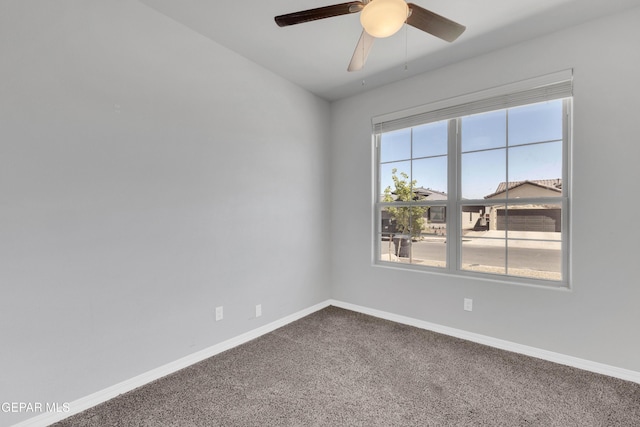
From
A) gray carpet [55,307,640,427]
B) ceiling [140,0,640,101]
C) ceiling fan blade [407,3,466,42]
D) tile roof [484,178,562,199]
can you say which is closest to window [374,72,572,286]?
tile roof [484,178,562,199]

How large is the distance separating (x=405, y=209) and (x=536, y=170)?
1219 mm

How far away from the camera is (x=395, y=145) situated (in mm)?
3256

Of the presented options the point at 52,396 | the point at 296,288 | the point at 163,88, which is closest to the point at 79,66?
the point at 163,88

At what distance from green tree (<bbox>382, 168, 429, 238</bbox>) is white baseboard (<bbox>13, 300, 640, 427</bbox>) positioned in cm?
97

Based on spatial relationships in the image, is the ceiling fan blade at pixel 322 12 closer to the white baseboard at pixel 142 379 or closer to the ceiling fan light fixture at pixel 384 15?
the ceiling fan light fixture at pixel 384 15

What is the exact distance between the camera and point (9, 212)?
1492mm

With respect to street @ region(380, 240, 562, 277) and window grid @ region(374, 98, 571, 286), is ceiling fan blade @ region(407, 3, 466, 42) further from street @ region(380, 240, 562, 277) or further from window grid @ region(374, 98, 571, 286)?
street @ region(380, 240, 562, 277)

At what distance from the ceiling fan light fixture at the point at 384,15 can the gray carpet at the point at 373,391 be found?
6.91 ft

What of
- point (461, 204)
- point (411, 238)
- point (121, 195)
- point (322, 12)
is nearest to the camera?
point (322, 12)

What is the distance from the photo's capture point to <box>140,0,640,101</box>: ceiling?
1954 mm

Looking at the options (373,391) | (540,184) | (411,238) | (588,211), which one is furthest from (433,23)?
(373,391)

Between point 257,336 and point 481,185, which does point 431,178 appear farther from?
point 257,336

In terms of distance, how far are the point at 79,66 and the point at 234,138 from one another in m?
1.11

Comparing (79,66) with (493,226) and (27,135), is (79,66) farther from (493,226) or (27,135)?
(493,226)
